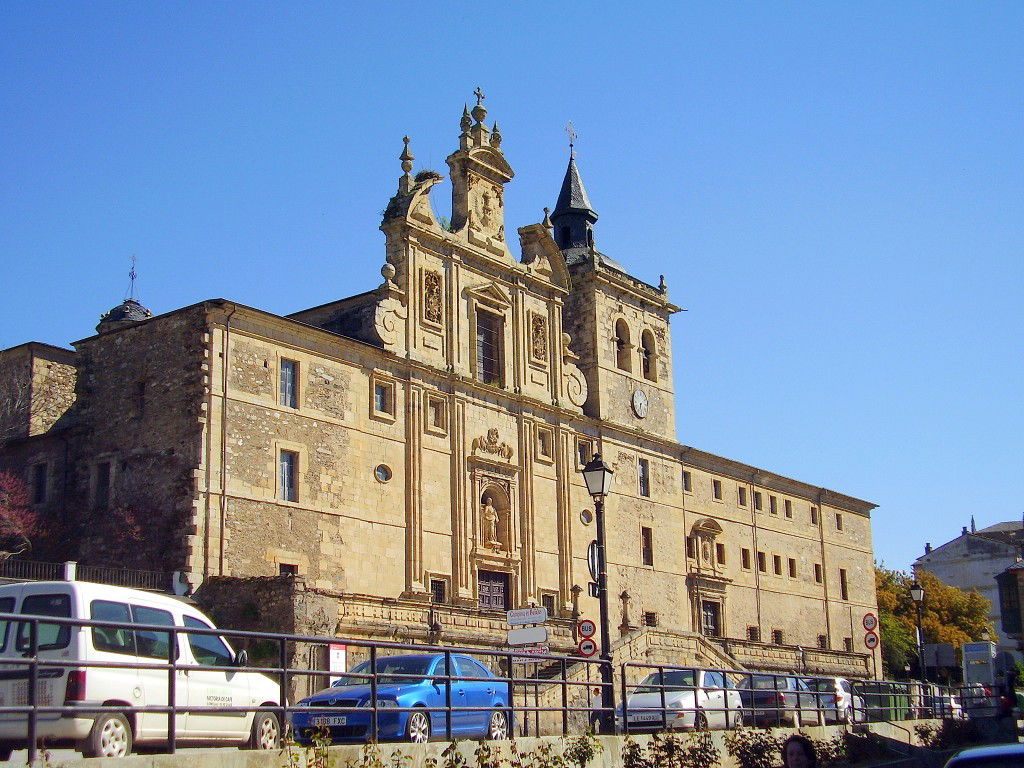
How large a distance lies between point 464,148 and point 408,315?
7524 millimetres

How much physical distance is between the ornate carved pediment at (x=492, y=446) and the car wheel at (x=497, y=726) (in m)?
24.7

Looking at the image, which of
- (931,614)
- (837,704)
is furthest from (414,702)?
(931,614)

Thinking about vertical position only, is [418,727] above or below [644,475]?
below

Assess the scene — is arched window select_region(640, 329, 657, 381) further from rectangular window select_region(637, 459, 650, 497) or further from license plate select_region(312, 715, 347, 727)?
license plate select_region(312, 715, 347, 727)

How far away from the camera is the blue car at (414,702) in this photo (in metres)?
15.7

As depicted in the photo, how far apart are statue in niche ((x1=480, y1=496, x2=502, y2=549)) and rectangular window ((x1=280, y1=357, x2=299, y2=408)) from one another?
918 centimetres

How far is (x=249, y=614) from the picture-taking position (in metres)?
32.1

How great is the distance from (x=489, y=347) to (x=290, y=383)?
414 inches

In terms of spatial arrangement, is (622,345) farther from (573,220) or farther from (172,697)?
(172,697)

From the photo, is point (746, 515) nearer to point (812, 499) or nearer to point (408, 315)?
point (812, 499)

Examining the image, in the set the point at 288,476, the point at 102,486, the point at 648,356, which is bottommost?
the point at 102,486

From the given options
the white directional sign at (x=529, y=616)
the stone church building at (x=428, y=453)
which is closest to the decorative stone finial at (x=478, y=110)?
the stone church building at (x=428, y=453)

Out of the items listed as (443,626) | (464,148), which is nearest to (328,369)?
(443,626)

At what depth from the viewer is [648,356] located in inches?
2143
